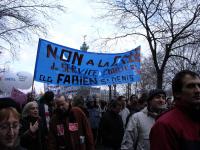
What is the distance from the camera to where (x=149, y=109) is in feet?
18.9

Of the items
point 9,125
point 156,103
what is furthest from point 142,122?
point 9,125

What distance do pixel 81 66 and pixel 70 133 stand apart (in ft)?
16.8

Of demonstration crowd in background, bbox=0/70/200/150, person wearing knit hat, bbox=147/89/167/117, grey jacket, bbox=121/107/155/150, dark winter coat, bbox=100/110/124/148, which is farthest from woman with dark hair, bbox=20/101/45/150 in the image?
dark winter coat, bbox=100/110/124/148

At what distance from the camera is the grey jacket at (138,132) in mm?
5645

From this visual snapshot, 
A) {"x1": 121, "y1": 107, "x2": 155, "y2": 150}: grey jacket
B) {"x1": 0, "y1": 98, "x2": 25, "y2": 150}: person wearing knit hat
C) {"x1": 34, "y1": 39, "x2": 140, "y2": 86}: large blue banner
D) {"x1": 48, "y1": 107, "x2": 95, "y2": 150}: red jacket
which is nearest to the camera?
{"x1": 0, "y1": 98, "x2": 25, "y2": 150}: person wearing knit hat

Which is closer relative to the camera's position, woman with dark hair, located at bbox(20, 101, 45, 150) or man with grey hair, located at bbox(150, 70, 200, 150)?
man with grey hair, located at bbox(150, 70, 200, 150)

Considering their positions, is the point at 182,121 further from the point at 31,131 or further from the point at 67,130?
the point at 67,130

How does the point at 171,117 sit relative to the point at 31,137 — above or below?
above

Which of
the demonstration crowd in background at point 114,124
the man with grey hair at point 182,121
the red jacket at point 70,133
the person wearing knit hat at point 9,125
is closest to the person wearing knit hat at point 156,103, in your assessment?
the demonstration crowd in background at point 114,124

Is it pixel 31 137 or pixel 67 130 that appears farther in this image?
pixel 67 130

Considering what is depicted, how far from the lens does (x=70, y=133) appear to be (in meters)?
6.25

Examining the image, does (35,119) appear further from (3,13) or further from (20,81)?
(20,81)

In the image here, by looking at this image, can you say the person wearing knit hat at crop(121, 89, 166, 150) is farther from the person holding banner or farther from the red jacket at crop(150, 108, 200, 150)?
the red jacket at crop(150, 108, 200, 150)

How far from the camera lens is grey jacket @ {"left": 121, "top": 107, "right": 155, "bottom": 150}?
564 cm
